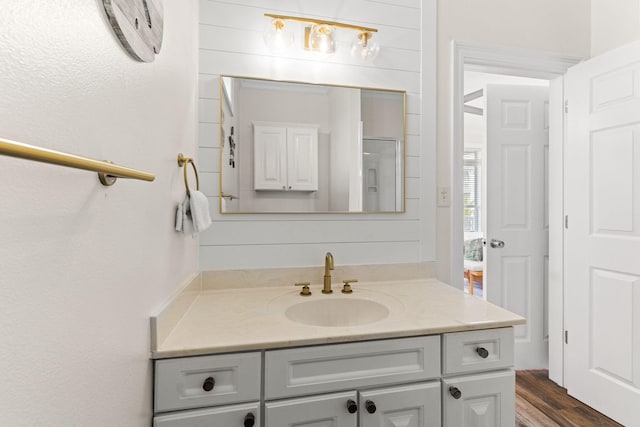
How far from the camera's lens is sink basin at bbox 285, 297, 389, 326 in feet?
4.77

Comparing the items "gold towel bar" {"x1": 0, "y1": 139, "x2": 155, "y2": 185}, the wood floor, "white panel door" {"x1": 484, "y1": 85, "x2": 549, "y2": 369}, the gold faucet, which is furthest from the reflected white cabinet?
the wood floor

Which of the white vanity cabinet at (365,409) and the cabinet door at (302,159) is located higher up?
the cabinet door at (302,159)

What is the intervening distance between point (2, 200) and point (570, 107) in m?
2.62

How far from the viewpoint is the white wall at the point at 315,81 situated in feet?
5.26

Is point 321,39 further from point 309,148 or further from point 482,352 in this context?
point 482,352

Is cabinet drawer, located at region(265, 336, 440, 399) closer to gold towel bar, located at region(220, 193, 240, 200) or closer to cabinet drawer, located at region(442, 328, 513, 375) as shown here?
cabinet drawer, located at region(442, 328, 513, 375)

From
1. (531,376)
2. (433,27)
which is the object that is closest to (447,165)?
(433,27)

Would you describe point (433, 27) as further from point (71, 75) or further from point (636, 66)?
point (71, 75)

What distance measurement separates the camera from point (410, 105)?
1.83 meters

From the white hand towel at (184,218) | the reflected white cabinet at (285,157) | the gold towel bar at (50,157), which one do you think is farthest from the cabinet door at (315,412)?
the reflected white cabinet at (285,157)

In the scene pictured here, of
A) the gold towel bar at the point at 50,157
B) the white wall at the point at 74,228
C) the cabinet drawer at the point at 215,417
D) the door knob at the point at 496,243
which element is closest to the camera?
the gold towel bar at the point at 50,157

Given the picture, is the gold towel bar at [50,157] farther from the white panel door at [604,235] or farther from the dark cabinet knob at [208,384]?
the white panel door at [604,235]

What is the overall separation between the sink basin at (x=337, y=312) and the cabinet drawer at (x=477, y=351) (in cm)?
33

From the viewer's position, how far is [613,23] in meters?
1.94
